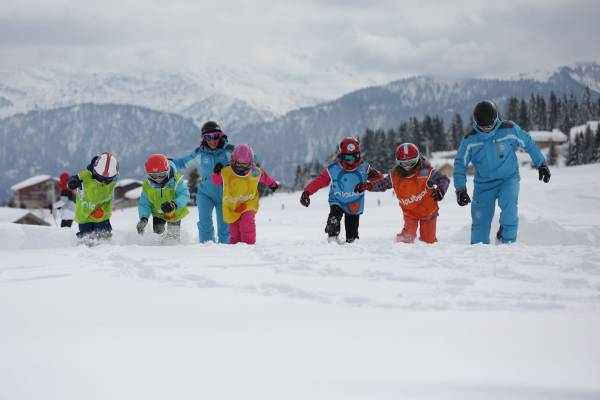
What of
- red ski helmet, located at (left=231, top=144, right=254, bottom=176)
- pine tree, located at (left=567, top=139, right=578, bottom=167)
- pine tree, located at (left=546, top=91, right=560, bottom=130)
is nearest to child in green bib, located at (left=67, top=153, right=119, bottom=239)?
red ski helmet, located at (left=231, top=144, right=254, bottom=176)

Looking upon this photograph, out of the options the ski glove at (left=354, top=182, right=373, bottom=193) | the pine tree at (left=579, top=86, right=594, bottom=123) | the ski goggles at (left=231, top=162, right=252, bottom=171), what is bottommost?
the ski glove at (left=354, top=182, right=373, bottom=193)

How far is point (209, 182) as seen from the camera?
7.72 metres

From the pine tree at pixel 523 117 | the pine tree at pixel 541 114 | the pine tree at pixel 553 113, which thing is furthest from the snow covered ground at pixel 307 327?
the pine tree at pixel 541 114

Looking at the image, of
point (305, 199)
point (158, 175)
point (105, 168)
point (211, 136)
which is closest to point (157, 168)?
point (158, 175)

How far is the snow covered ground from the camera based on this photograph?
79.0 inches

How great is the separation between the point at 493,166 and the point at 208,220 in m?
4.03

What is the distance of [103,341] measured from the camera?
2.48 meters

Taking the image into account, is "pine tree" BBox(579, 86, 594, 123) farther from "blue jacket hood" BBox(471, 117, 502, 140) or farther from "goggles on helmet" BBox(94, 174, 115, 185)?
"goggles on helmet" BBox(94, 174, 115, 185)

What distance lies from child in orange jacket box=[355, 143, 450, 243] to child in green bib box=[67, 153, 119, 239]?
343cm

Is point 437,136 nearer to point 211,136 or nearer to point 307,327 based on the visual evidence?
point 211,136

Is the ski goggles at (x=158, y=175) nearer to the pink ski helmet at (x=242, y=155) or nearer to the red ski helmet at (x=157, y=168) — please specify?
the red ski helmet at (x=157, y=168)

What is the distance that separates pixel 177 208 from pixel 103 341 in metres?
4.79

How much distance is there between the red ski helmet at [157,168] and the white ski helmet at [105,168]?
52 cm

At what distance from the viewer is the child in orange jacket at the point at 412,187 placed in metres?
7.05
